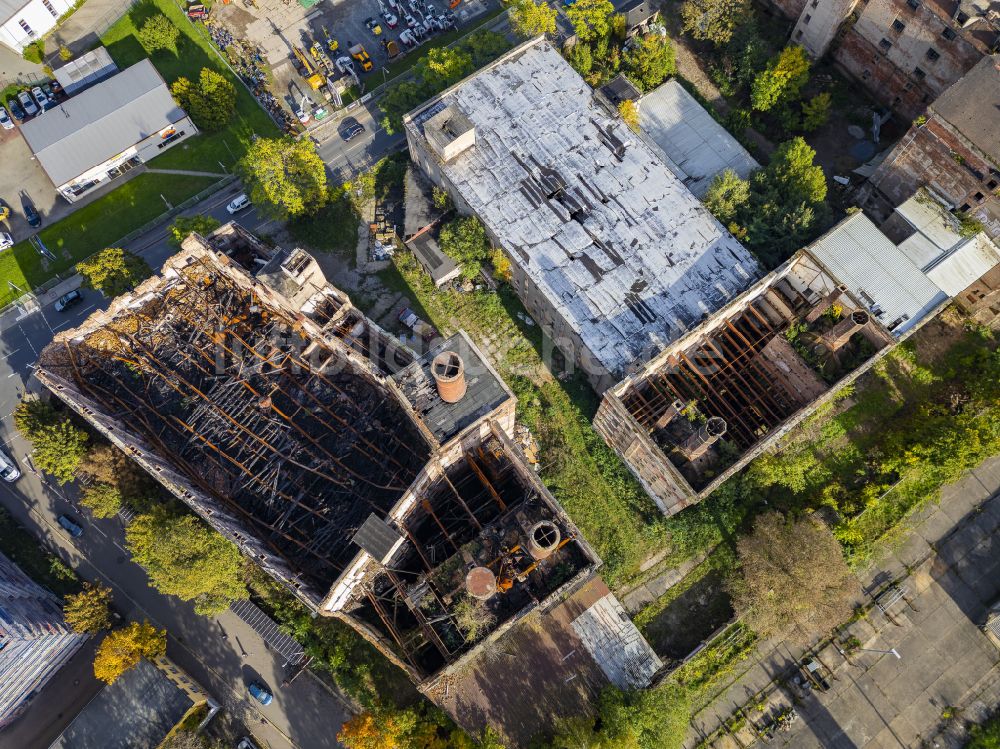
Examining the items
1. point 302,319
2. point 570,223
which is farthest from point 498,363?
point 302,319

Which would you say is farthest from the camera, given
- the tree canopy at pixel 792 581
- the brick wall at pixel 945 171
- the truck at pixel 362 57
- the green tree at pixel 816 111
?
the truck at pixel 362 57

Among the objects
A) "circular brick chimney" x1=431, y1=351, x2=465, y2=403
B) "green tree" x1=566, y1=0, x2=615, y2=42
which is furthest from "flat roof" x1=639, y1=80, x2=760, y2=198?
"circular brick chimney" x1=431, y1=351, x2=465, y2=403

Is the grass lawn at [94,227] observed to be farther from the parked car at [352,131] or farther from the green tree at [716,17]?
the green tree at [716,17]

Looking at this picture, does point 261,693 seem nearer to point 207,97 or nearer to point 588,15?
point 207,97

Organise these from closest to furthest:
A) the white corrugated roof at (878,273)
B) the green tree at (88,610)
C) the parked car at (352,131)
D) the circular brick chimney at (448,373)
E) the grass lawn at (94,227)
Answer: the circular brick chimney at (448,373)
the green tree at (88,610)
the white corrugated roof at (878,273)
the grass lawn at (94,227)
the parked car at (352,131)

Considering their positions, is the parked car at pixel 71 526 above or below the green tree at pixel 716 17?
below

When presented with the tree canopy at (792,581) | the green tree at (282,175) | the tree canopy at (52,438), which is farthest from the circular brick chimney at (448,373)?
the tree canopy at (52,438)

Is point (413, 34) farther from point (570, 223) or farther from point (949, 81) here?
point (949, 81)
